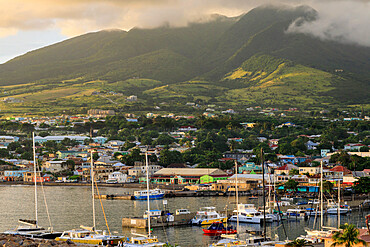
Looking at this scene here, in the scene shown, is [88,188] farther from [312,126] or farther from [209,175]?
[312,126]

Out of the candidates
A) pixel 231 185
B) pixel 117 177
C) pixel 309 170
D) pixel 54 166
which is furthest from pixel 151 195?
pixel 54 166

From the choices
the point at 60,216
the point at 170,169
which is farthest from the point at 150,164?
the point at 60,216

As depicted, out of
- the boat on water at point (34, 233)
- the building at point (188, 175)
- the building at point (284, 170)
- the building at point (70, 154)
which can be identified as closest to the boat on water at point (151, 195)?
the building at point (188, 175)

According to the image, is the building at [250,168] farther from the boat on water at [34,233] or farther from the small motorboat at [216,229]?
A: the boat on water at [34,233]

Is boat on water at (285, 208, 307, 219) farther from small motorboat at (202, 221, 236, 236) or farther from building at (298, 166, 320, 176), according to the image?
building at (298, 166, 320, 176)

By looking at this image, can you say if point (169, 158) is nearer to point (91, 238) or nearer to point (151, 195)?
point (151, 195)

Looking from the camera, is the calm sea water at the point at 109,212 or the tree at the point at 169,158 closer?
the calm sea water at the point at 109,212
